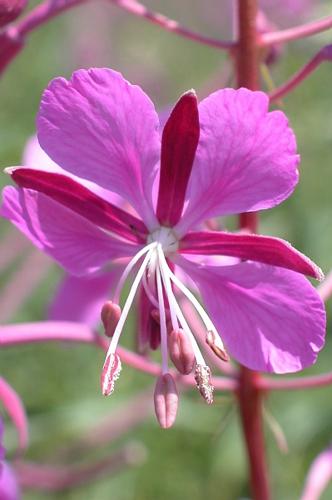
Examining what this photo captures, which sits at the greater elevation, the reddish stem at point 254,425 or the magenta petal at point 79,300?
the magenta petal at point 79,300

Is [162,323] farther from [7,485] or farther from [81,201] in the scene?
[7,485]

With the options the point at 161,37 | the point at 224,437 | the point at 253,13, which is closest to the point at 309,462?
the point at 224,437

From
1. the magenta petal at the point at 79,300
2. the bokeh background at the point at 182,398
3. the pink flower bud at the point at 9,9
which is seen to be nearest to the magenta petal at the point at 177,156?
the pink flower bud at the point at 9,9

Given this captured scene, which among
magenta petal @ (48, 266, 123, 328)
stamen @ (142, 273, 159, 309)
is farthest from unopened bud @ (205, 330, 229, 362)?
magenta petal @ (48, 266, 123, 328)

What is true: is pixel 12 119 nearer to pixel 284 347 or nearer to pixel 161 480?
pixel 161 480

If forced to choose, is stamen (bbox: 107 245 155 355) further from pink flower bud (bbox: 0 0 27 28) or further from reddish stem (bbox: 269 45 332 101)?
pink flower bud (bbox: 0 0 27 28)

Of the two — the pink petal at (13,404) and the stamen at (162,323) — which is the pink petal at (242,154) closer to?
the stamen at (162,323)

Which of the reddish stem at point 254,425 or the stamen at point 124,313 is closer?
the stamen at point 124,313
